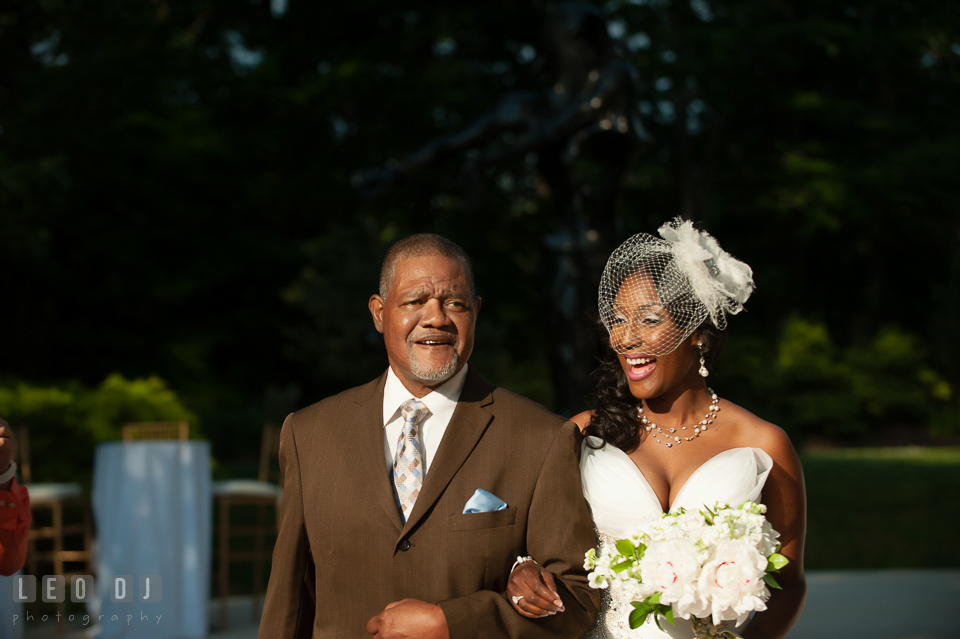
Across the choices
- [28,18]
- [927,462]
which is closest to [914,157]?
[927,462]

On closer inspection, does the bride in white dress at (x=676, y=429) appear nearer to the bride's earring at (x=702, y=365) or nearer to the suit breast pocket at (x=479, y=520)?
the bride's earring at (x=702, y=365)

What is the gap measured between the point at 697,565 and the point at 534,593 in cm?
41

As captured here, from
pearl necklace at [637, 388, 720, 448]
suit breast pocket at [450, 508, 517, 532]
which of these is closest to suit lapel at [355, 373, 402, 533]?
suit breast pocket at [450, 508, 517, 532]

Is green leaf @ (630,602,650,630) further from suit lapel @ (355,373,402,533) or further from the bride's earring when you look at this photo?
the bride's earring

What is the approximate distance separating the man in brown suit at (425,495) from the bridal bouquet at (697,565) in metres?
0.14

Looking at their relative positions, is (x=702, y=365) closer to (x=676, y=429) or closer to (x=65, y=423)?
(x=676, y=429)

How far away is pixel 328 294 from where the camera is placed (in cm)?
1795

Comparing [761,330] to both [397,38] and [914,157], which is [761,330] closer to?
[914,157]

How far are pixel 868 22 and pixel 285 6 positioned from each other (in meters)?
13.6

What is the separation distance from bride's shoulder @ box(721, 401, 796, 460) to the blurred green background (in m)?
14.9

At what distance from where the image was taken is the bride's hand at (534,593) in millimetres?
2480

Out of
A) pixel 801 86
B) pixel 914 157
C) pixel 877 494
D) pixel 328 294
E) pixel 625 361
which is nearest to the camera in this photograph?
pixel 625 361

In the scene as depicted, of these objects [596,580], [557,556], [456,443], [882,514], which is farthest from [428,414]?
[882,514]

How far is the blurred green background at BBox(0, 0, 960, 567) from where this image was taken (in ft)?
65.1
